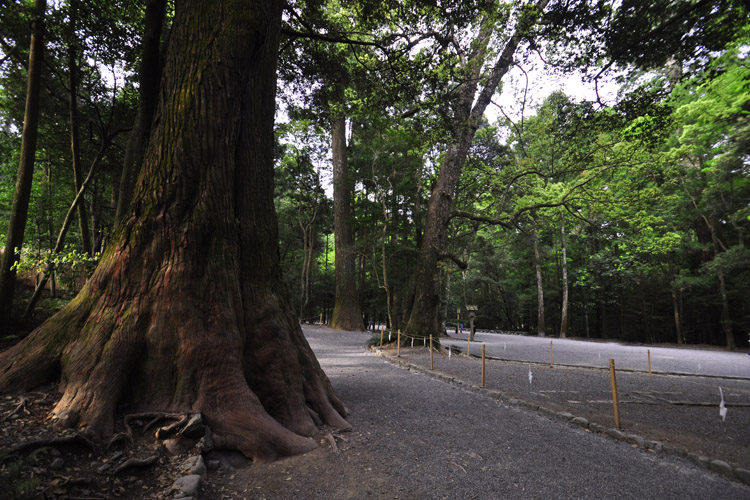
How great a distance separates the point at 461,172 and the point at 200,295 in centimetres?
1617

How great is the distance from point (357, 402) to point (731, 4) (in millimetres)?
7886

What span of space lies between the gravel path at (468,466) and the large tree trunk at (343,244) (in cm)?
1532

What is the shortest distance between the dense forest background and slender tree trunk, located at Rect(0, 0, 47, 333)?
15.6 inches

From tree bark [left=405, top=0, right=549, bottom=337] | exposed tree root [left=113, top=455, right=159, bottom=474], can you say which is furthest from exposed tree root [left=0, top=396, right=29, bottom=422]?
tree bark [left=405, top=0, right=549, bottom=337]

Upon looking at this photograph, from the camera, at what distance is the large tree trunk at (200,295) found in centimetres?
307

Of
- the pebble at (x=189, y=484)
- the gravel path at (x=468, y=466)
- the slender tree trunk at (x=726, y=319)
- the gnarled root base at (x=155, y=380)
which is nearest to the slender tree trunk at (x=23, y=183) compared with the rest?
the gnarled root base at (x=155, y=380)

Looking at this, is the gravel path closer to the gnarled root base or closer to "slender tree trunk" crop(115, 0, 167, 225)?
the gnarled root base

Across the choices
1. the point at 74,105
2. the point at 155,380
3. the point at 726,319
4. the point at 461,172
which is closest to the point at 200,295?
the point at 155,380

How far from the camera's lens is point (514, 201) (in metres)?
20.4

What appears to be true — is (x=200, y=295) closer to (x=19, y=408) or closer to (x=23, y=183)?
(x=19, y=408)

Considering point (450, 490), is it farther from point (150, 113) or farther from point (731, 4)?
point (731, 4)

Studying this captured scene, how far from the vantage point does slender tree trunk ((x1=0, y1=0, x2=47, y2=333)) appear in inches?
219

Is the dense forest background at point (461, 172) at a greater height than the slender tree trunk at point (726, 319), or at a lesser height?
greater

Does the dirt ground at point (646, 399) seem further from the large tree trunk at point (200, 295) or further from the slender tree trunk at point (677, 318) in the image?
the slender tree trunk at point (677, 318)
